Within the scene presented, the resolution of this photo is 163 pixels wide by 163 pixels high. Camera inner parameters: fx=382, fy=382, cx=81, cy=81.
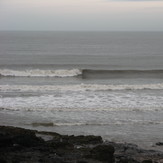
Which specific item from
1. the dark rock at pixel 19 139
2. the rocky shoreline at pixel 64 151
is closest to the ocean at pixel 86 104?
the rocky shoreline at pixel 64 151

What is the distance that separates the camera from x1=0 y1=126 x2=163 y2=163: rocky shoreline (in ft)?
40.5

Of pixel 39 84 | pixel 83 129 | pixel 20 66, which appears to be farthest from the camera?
pixel 20 66

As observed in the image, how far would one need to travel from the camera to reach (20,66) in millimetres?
47688

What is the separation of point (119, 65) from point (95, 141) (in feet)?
116

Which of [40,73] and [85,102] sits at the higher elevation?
[40,73]

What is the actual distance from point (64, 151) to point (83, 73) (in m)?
30.7

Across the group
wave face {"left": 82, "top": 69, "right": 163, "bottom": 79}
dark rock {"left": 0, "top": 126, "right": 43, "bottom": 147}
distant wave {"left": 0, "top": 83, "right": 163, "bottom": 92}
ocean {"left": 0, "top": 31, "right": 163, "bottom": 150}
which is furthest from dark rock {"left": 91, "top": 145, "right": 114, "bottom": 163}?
wave face {"left": 82, "top": 69, "right": 163, "bottom": 79}

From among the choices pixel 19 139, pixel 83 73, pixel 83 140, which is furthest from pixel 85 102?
pixel 83 73

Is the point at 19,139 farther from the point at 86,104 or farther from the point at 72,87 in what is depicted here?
the point at 72,87

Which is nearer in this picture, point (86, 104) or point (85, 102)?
point (86, 104)

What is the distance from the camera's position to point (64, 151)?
44.3ft

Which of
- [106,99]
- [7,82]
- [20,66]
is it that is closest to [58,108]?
[106,99]

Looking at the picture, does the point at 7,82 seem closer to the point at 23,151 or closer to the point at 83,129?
the point at 83,129

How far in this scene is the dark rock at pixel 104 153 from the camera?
1259 cm
